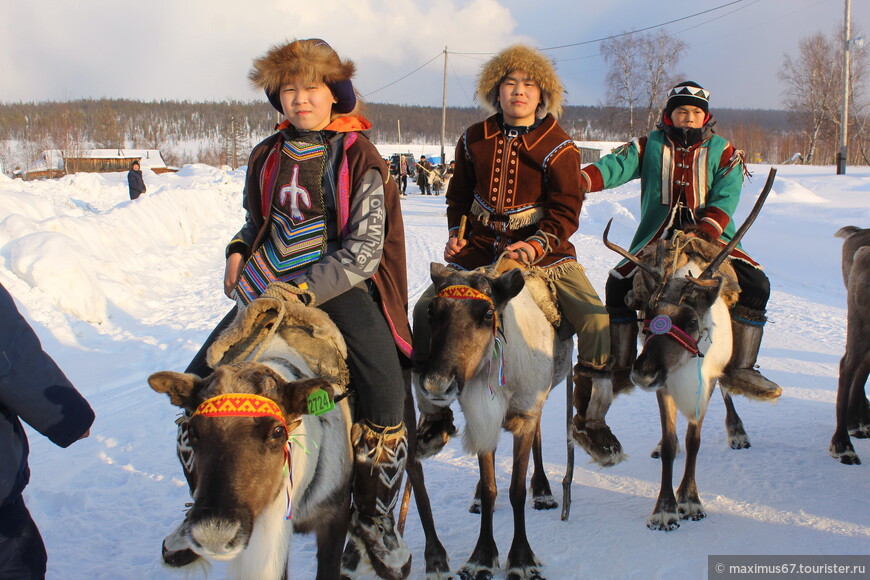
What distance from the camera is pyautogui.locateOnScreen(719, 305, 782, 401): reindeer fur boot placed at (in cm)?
463

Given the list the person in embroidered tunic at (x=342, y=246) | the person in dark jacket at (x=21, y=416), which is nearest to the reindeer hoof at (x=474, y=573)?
the person in embroidered tunic at (x=342, y=246)

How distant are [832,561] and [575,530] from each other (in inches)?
58.0

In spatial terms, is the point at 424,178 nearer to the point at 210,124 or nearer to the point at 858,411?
the point at 858,411

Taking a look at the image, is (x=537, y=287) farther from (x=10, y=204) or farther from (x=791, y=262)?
(x=10, y=204)

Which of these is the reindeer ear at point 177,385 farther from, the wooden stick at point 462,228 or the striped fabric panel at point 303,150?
the wooden stick at point 462,228

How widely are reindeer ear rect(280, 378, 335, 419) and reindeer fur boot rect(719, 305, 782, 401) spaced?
351cm

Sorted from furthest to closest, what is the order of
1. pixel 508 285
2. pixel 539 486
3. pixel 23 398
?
pixel 539 486
pixel 508 285
pixel 23 398

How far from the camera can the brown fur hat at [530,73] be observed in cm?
420

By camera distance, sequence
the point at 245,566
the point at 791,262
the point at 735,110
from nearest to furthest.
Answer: the point at 245,566
the point at 791,262
the point at 735,110

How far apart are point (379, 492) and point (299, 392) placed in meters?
1.02

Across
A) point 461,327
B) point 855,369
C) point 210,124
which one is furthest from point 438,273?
point 210,124

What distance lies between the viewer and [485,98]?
15.2 ft

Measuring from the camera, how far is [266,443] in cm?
219

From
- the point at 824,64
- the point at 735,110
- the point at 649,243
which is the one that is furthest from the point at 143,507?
the point at 735,110
